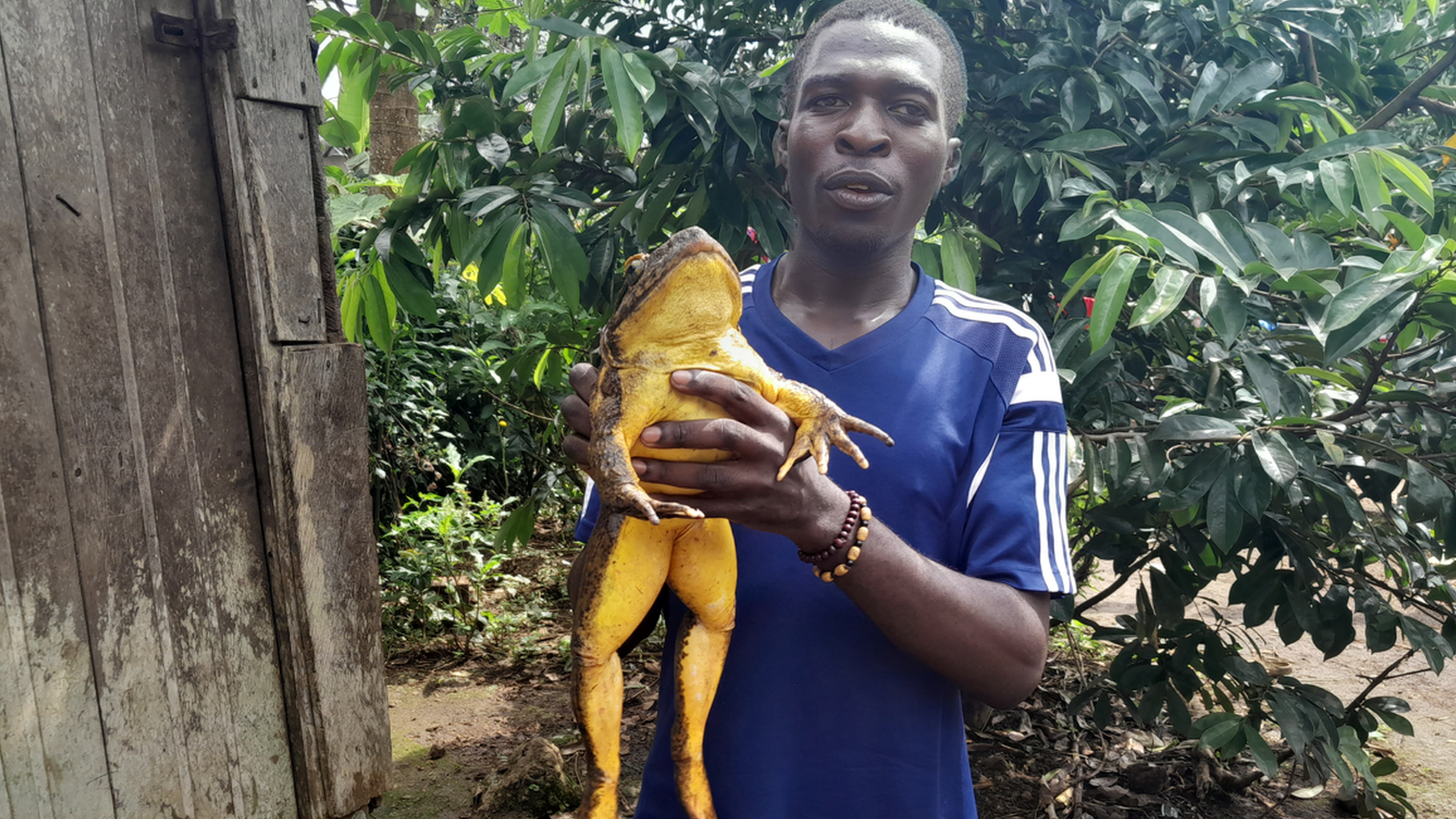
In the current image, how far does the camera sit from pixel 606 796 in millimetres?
1568

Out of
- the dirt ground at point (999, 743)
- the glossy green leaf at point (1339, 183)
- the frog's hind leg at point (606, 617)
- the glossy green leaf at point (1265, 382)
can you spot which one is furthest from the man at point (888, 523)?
the dirt ground at point (999, 743)

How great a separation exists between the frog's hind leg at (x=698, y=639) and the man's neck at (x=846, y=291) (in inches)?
19.2

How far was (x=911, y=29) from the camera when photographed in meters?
1.86

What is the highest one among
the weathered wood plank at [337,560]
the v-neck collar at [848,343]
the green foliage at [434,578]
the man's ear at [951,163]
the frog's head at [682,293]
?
the man's ear at [951,163]

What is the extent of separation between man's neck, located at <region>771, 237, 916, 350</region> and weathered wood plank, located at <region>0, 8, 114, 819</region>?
1824 millimetres

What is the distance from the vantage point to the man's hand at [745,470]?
1.39 m

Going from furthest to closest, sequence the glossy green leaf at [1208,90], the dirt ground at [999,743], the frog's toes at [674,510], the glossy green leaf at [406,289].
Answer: the dirt ground at [999,743]
the glossy green leaf at [406,289]
the glossy green leaf at [1208,90]
the frog's toes at [674,510]

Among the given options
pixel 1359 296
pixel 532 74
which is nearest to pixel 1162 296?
pixel 1359 296

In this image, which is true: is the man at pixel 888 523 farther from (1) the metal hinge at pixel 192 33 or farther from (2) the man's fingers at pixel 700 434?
(1) the metal hinge at pixel 192 33

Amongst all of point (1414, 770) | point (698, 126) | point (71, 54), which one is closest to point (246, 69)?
point (71, 54)

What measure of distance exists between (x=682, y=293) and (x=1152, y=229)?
1226 mm

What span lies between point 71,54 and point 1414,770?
601 centimetres

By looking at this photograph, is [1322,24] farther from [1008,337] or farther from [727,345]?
[727,345]

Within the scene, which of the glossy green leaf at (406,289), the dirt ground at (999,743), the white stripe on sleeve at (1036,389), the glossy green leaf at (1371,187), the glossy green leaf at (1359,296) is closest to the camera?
the white stripe on sleeve at (1036,389)
